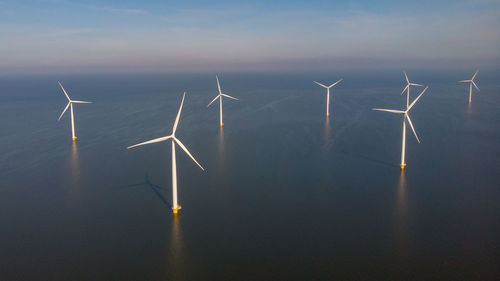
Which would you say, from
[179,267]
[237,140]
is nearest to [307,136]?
[237,140]

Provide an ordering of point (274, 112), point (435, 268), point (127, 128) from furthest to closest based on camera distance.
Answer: point (274, 112)
point (127, 128)
point (435, 268)

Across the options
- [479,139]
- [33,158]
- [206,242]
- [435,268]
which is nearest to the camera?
[435,268]

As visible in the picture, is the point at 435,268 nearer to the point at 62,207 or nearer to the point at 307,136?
the point at 62,207

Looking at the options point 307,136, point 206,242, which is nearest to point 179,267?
point 206,242

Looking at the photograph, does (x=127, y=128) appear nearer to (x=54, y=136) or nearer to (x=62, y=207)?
(x=54, y=136)

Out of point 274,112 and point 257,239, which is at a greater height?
point 274,112

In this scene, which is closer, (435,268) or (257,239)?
(435,268)
